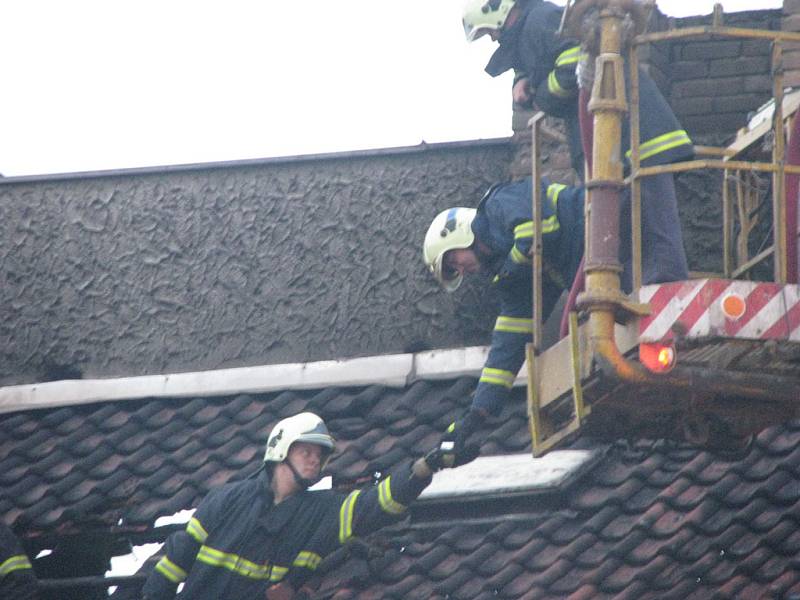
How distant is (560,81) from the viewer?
10.3 m

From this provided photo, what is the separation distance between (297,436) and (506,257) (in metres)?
1.63

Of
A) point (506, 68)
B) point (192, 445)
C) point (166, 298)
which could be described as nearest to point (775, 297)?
point (506, 68)

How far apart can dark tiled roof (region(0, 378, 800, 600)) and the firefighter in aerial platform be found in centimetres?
25

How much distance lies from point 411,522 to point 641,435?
1822mm

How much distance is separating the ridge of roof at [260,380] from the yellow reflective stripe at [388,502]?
161 centimetres

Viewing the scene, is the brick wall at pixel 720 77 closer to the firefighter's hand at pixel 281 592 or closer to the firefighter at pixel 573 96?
the firefighter at pixel 573 96

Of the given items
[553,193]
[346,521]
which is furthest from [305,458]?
[553,193]

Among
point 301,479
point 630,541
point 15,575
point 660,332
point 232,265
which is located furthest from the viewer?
point 232,265

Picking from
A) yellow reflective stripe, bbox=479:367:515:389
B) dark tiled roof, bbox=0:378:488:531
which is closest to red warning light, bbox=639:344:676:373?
yellow reflective stripe, bbox=479:367:515:389

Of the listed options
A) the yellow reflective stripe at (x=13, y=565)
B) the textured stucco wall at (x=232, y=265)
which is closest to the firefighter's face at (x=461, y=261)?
the textured stucco wall at (x=232, y=265)

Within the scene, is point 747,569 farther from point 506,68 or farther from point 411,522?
point 506,68

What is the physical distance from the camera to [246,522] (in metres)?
11.3

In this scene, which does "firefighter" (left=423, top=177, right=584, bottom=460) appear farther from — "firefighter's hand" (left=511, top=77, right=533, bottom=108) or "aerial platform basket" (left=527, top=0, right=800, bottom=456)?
"firefighter's hand" (left=511, top=77, right=533, bottom=108)

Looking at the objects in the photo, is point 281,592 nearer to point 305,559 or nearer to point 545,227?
point 305,559
